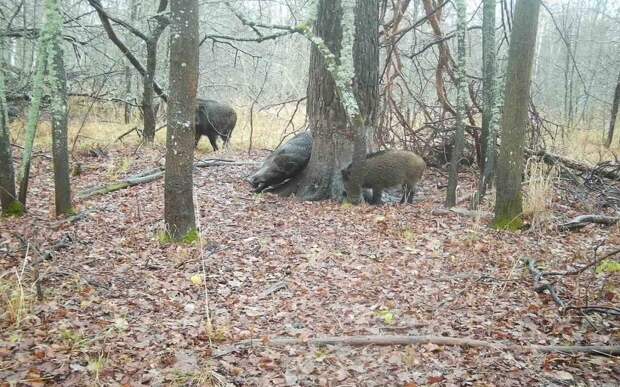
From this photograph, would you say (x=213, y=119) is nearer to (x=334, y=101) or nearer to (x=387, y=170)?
(x=334, y=101)

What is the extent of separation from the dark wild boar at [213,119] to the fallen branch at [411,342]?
8153 mm

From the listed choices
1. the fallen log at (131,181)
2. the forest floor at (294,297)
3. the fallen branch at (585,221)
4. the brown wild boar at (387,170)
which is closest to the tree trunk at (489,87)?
the forest floor at (294,297)

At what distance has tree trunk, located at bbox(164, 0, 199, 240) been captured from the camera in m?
5.40

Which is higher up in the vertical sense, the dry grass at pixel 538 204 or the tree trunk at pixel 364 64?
the tree trunk at pixel 364 64

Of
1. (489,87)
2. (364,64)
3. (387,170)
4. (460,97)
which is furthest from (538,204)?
(364,64)

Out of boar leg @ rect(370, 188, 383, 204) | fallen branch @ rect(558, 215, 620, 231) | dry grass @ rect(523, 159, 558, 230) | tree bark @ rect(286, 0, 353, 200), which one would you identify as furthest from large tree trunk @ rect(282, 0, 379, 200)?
fallen branch @ rect(558, 215, 620, 231)

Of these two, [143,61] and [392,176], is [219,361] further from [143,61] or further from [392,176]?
[143,61]

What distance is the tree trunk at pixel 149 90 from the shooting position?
11117mm

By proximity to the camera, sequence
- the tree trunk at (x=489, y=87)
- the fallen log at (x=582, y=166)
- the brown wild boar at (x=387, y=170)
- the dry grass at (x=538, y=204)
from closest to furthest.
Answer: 1. the dry grass at (x=538, y=204)
2. the tree trunk at (x=489, y=87)
3. the brown wild boar at (x=387, y=170)
4. the fallen log at (x=582, y=166)

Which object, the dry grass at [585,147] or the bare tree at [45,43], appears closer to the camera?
the bare tree at [45,43]

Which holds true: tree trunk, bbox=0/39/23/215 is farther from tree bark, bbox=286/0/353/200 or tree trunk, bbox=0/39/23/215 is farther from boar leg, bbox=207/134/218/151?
boar leg, bbox=207/134/218/151

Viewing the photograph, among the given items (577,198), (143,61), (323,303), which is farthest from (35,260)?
(143,61)

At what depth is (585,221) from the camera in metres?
6.52

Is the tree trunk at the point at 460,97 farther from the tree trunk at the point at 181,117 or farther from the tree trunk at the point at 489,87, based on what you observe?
the tree trunk at the point at 181,117
